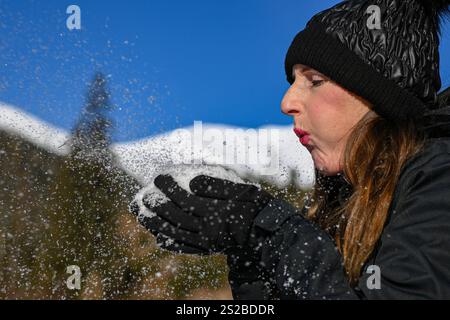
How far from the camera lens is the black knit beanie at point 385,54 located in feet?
7.25

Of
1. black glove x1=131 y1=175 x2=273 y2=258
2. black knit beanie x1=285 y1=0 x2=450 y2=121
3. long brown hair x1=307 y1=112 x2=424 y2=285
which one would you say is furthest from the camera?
black knit beanie x1=285 y1=0 x2=450 y2=121

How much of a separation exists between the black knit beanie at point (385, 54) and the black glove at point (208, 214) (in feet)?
2.64


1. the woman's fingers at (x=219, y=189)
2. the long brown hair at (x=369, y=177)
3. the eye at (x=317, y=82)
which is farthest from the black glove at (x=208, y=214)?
the eye at (x=317, y=82)

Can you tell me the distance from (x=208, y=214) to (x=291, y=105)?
26.8 inches

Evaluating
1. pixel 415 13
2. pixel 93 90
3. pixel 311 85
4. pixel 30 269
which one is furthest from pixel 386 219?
pixel 30 269

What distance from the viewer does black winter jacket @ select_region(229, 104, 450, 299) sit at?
1509 millimetres

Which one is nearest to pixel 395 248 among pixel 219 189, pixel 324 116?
pixel 219 189

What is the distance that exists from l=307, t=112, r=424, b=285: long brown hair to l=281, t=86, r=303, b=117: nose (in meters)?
0.25

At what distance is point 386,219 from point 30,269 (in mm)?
17158

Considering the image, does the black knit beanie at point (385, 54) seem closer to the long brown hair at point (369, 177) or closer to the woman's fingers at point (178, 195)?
the long brown hair at point (369, 177)

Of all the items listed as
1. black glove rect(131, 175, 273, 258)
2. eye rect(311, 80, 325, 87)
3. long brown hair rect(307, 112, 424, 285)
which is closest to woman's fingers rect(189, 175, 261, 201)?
black glove rect(131, 175, 273, 258)

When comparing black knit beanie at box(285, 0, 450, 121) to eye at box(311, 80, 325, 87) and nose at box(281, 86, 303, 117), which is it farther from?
nose at box(281, 86, 303, 117)
